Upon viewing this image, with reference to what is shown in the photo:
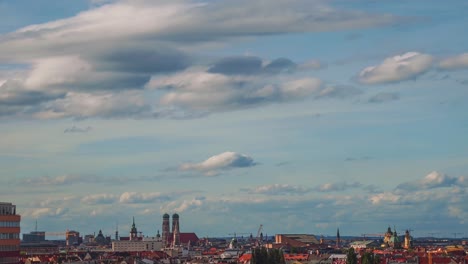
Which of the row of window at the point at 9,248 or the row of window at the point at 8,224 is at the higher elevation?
the row of window at the point at 8,224

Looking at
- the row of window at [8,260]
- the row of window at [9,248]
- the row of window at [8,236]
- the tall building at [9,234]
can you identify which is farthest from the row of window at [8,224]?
the row of window at [8,260]

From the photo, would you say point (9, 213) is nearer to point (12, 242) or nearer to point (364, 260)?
point (12, 242)

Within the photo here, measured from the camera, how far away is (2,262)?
5827 inches

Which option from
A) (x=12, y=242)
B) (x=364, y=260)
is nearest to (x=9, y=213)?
(x=12, y=242)

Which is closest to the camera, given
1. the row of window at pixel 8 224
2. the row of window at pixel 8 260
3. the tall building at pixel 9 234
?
the row of window at pixel 8 224

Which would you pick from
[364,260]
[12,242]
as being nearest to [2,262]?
[12,242]

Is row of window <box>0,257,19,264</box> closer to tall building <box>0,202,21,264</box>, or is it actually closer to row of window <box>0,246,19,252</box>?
tall building <box>0,202,21,264</box>

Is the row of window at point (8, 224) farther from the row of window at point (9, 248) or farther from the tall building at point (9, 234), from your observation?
the row of window at point (9, 248)

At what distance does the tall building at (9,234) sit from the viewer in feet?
486

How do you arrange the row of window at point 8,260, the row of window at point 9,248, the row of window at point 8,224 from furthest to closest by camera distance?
1. the row of window at point 9,248
2. the row of window at point 8,260
3. the row of window at point 8,224

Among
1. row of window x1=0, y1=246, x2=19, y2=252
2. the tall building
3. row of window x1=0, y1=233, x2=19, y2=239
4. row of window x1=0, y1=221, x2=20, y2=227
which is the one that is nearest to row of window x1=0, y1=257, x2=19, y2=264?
the tall building

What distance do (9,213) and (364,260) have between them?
63469 mm

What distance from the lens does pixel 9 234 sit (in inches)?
5925

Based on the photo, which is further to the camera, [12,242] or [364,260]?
[364,260]
